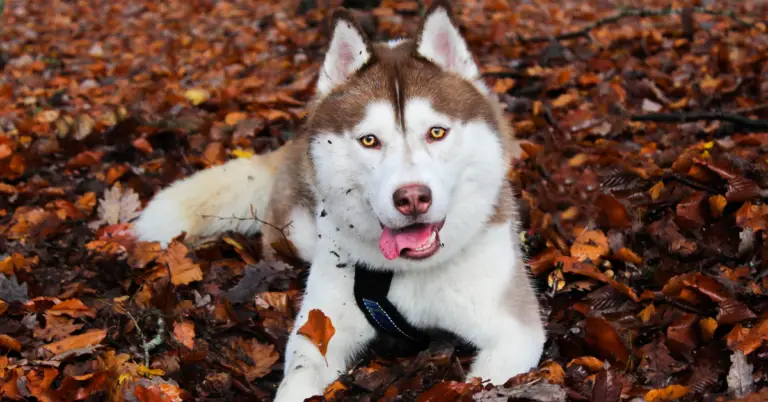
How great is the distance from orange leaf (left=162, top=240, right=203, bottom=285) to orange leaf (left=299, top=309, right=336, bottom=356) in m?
0.97

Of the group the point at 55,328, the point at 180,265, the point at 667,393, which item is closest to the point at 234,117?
the point at 180,265

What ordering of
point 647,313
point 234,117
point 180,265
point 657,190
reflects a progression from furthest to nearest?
point 234,117, point 657,190, point 180,265, point 647,313

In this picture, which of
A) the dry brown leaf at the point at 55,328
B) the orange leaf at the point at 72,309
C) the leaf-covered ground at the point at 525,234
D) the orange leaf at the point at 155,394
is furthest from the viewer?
the orange leaf at the point at 72,309

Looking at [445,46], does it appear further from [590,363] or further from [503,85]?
[503,85]

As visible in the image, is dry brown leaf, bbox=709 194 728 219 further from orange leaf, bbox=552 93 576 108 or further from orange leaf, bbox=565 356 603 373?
orange leaf, bbox=552 93 576 108

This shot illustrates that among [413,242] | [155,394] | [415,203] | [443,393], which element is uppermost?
[415,203]

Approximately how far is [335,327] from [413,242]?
599 mm

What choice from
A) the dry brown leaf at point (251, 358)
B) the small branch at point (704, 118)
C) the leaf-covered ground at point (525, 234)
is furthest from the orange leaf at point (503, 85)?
the dry brown leaf at point (251, 358)

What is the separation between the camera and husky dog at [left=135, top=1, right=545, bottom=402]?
2568mm

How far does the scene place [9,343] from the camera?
2992 millimetres

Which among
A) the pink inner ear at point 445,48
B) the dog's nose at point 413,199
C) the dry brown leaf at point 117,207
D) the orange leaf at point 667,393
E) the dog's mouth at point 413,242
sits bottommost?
the dry brown leaf at point 117,207

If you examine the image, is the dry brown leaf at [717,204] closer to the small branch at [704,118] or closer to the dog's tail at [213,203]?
the small branch at [704,118]

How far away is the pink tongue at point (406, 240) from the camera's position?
8.43 ft

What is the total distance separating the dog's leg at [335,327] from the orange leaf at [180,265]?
0.82m
